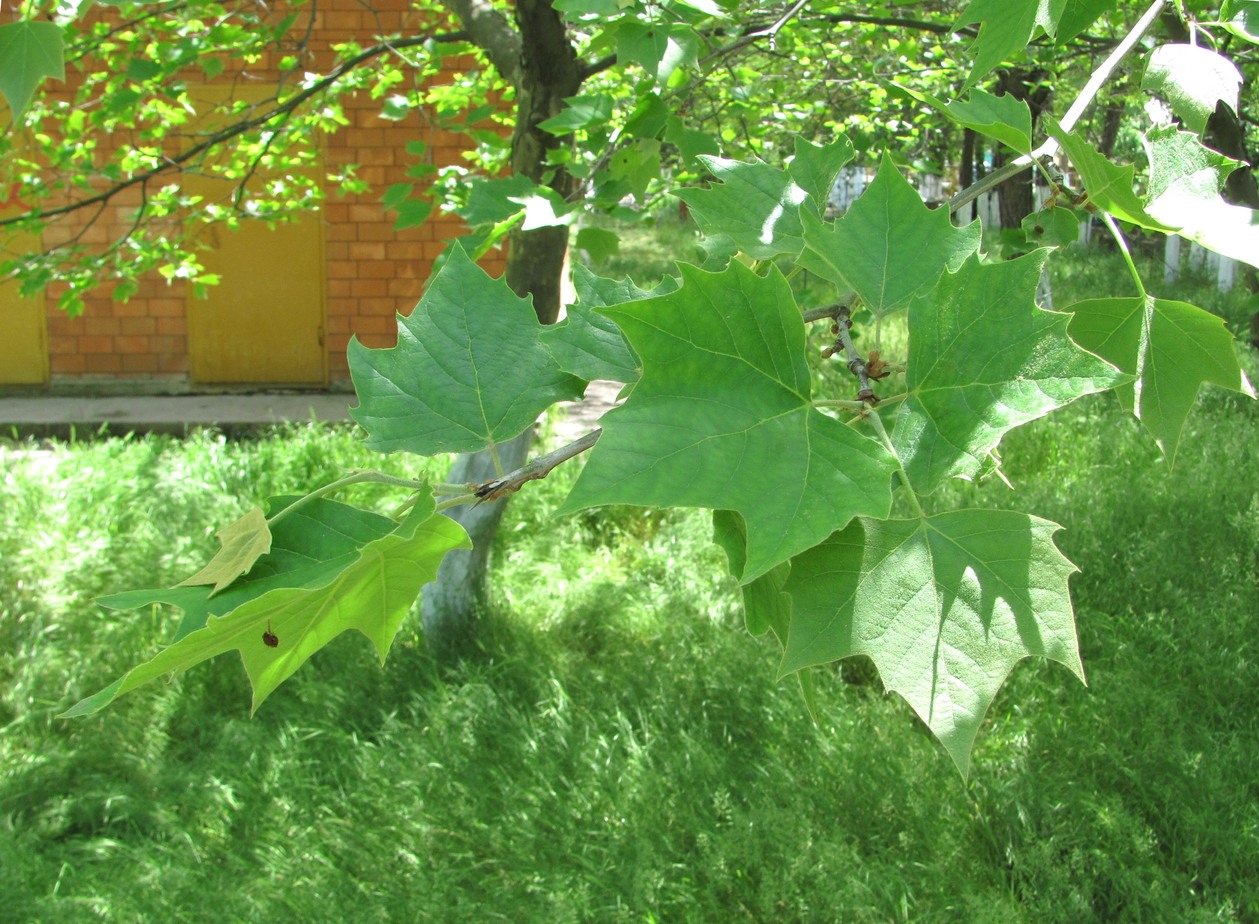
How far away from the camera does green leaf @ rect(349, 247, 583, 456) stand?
729mm

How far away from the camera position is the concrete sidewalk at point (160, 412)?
7.07 metres

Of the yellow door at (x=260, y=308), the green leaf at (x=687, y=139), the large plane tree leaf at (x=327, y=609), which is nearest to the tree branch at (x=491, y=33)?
the green leaf at (x=687, y=139)

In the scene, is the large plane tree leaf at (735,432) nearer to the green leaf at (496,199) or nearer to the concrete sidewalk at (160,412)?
the green leaf at (496,199)

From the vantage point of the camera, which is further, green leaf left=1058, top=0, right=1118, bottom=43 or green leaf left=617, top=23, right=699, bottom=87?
green leaf left=617, top=23, right=699, bottom=87

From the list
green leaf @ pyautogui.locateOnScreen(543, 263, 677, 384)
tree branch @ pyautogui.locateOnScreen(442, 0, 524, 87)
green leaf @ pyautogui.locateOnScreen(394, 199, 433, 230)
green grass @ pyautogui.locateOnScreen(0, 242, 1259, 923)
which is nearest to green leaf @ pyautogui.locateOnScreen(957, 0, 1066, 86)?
green leaf @ pyautogui.locateOnScreen(543, 263, 677, 384)

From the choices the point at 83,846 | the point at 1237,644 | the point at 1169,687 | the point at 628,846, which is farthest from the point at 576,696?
the point at 1237,644

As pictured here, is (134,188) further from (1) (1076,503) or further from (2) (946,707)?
(2) (946,707)

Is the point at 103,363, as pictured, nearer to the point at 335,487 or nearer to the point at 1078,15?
the point at 1078,15

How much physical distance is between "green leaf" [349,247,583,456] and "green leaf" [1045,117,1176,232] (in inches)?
14.4

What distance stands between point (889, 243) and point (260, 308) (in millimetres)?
7770

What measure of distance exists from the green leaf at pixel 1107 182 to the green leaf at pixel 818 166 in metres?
0.20

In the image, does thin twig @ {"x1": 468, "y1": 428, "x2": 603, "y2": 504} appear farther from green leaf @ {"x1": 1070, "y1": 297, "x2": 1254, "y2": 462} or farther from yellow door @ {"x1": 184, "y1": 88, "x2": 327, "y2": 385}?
yellow door @ {"x1": 184, "y1": 88, "x2": 327, "y2": 385}

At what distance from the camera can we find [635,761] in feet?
10.4

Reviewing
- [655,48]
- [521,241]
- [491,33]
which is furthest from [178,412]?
[655,48]
